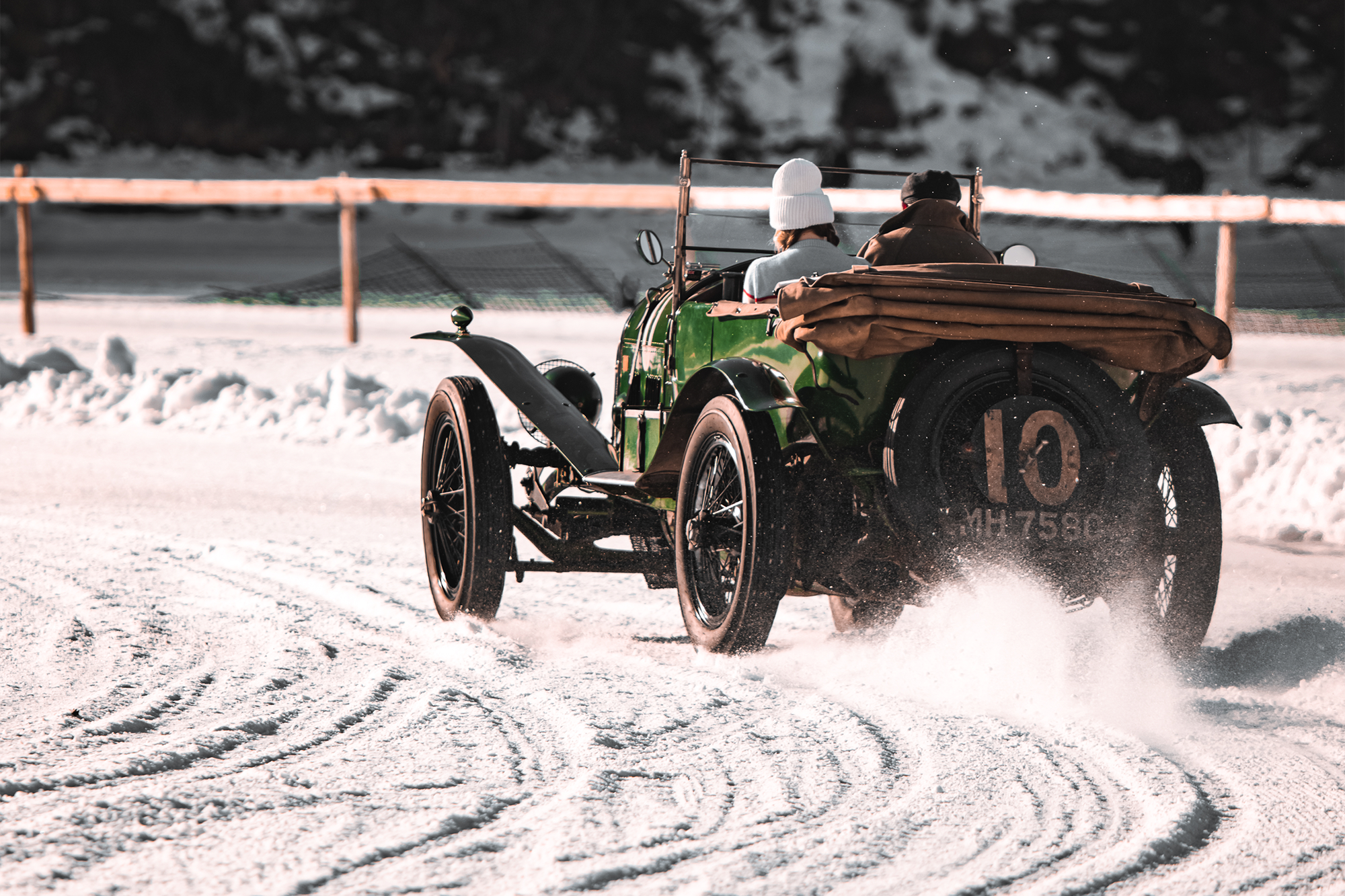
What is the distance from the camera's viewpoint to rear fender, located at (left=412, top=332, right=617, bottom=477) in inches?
210

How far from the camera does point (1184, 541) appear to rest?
4312 millimetres

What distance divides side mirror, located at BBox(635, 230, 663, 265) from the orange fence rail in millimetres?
2573

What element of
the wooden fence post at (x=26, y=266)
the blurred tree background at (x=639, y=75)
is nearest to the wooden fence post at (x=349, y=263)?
the wooden fence post at (x=26, y=266)

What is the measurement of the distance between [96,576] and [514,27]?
941 inches

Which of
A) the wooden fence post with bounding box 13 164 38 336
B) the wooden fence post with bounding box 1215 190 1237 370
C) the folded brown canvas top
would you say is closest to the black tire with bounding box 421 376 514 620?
the folded brown canvas top

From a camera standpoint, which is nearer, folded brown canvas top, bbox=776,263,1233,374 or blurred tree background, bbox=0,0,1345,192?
folded brown canvas top, bbox=776,263,1233,374

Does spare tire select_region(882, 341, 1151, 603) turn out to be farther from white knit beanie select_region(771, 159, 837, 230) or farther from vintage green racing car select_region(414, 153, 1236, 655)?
white knit beanie select_region(771, 159, 837, 230)

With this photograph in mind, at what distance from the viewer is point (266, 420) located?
10.2 m

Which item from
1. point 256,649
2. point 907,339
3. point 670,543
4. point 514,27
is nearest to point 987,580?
point 907,339

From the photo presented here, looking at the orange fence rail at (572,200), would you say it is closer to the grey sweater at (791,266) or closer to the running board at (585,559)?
the running board at (585,559)

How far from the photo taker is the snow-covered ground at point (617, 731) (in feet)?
9.55

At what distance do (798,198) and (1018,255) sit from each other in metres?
0.88

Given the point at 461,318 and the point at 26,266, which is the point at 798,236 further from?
the point at 26,266

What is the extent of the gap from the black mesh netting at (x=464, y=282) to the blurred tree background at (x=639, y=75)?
249 inches
